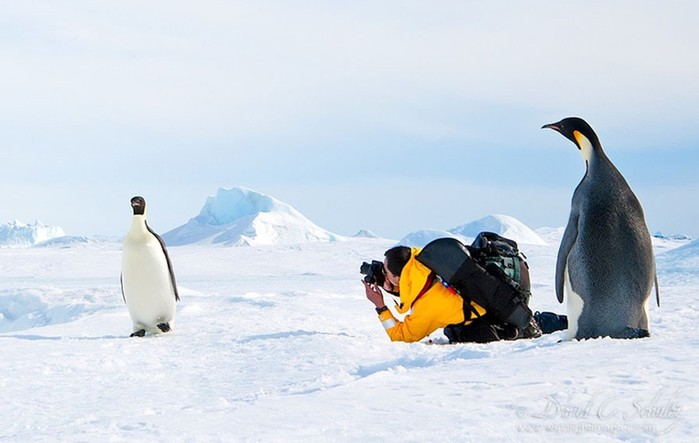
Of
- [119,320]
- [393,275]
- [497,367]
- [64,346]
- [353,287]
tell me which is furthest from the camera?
[353,287]

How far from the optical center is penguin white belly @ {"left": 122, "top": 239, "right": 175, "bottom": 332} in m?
5.84

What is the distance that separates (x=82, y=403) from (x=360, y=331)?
2274mm

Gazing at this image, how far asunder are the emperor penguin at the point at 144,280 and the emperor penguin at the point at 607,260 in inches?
129

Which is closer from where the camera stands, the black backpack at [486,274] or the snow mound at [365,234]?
the black backpack at [486,274]

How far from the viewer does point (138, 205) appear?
5.88 m

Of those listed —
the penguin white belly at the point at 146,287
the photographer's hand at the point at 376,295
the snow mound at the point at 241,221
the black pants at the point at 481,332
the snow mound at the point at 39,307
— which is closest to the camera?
the black pants at the point at 481,332

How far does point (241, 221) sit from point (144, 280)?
2491 cm

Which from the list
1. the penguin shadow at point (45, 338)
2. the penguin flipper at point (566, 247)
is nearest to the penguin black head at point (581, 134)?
the penguin flipper at point (566, 247)

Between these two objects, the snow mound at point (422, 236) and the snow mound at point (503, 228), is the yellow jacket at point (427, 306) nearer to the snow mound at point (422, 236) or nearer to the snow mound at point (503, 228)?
the snow mound at point (422, 236)

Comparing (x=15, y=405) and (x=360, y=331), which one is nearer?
(x=15, y=405)

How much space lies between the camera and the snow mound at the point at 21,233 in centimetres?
4295

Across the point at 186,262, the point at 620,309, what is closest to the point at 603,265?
the point at 620,309

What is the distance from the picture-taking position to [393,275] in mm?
4281

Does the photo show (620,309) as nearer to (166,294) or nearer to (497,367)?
(497,367)
